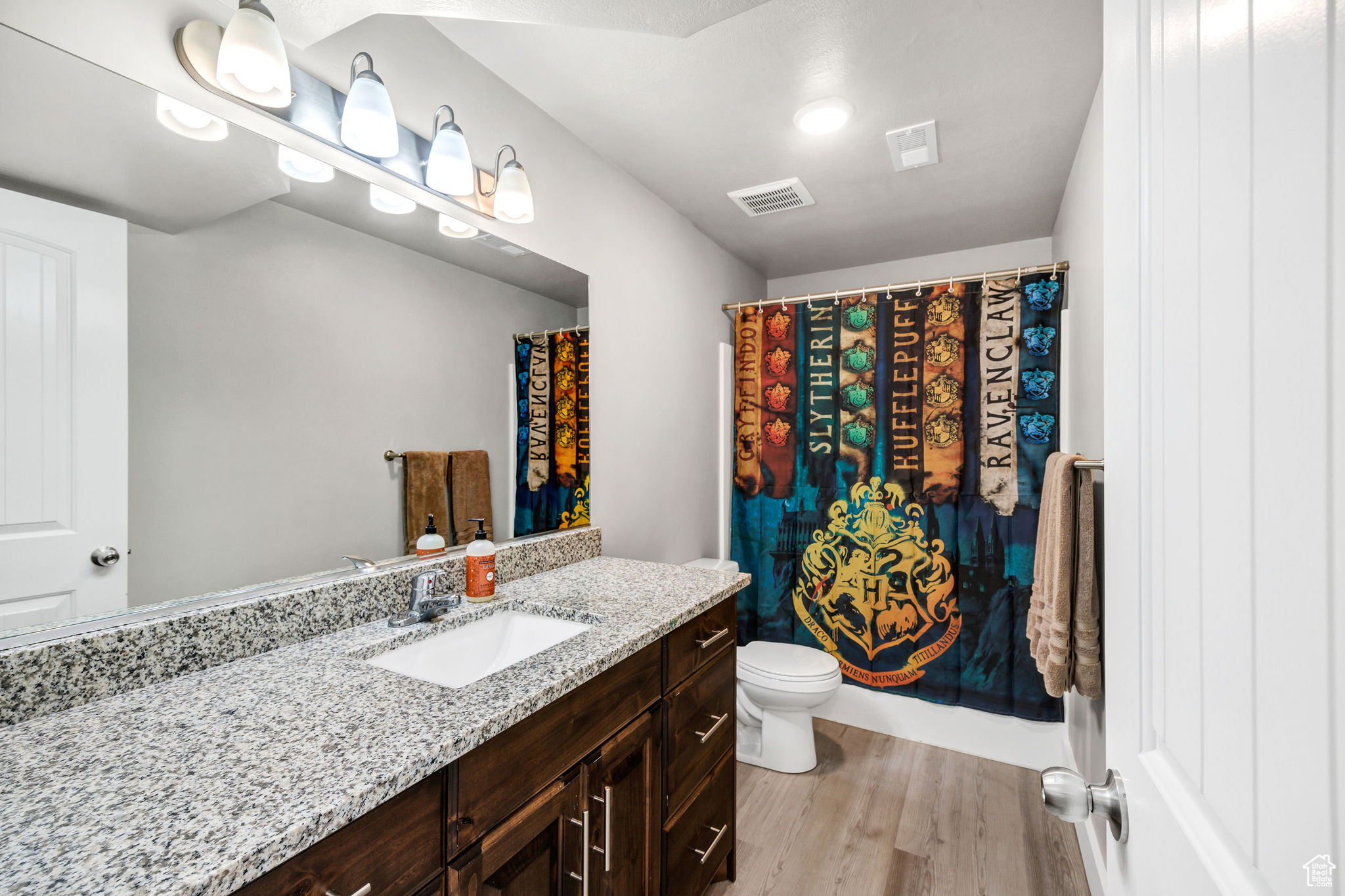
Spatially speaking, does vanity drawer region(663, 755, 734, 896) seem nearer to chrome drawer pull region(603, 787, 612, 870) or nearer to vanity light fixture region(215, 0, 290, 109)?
chrome drawer pull region(603, 787, 612, 870)

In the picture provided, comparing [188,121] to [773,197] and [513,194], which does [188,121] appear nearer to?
[513,194]

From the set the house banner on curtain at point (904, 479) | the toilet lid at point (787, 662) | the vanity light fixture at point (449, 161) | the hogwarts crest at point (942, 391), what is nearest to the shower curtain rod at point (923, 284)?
the house banner on curtain at point (904, 479)

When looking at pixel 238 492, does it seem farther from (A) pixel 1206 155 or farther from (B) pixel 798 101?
(B) pixel 798 101

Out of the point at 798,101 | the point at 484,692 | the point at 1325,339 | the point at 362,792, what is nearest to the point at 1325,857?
the point at 1325,339

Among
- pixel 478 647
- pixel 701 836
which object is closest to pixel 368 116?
pixel 478 647

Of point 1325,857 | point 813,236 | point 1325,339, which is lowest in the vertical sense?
point 1325,857

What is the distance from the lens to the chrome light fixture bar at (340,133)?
41.3 inches

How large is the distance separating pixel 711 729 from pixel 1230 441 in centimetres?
150

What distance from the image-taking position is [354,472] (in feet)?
4.36

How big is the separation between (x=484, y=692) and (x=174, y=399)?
0.77 meters

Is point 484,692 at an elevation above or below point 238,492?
below

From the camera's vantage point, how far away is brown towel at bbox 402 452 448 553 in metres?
1.44

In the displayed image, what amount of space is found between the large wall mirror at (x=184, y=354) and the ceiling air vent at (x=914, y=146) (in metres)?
1.53

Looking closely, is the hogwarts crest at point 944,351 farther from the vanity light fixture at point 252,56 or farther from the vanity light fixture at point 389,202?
the vanity light fixture at point 252,56
